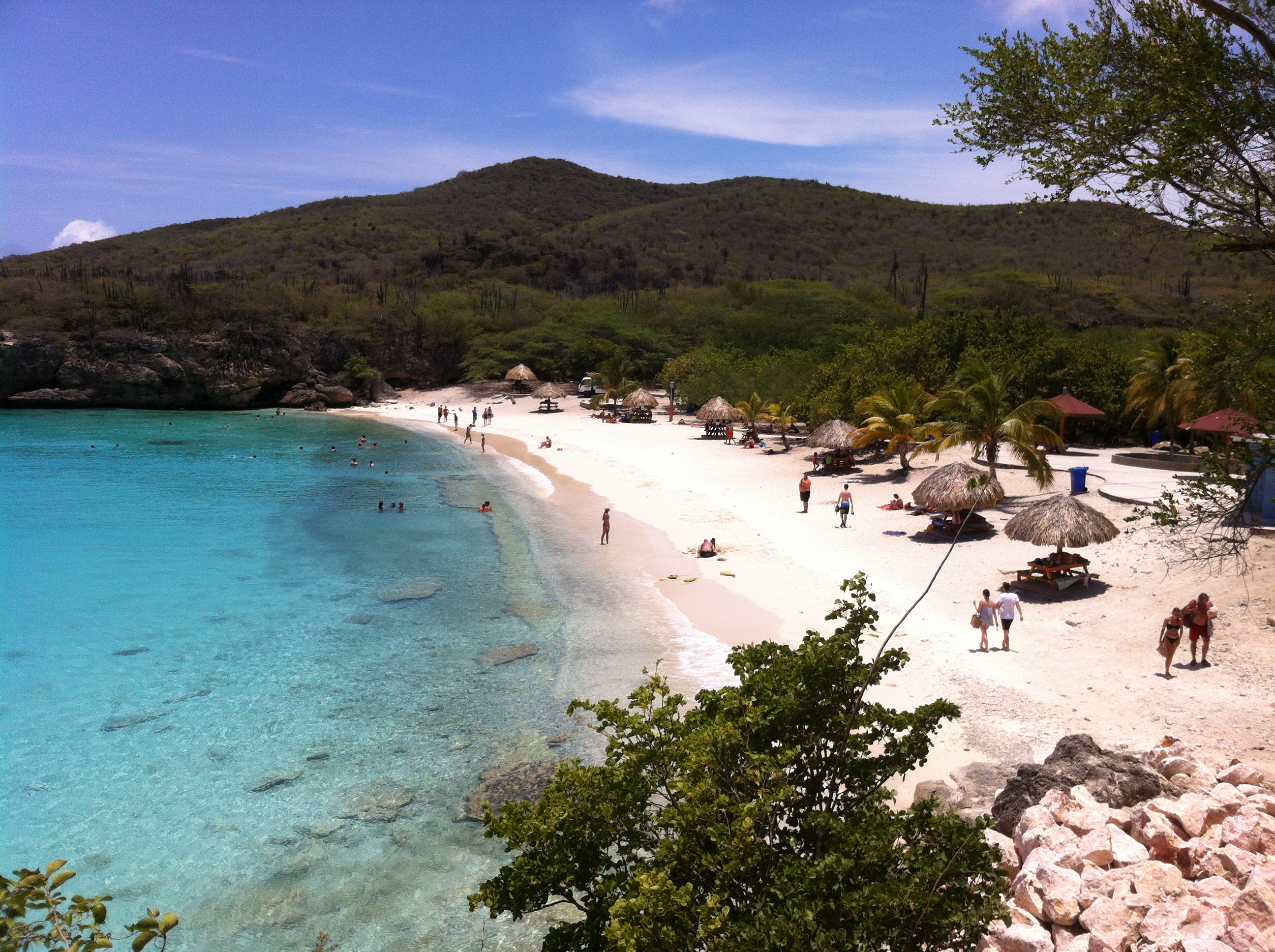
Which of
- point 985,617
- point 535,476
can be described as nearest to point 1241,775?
point 985,617

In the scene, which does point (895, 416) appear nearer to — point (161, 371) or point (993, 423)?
point (993, 423)

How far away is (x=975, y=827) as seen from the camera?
5.10m

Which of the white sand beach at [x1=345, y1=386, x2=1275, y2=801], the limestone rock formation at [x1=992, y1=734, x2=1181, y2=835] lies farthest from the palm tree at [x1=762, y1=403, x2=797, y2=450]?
the limestone rock formation at [x1=992, y1=734, x2=1181, y2=835]

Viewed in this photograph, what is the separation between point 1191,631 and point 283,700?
12.6 m

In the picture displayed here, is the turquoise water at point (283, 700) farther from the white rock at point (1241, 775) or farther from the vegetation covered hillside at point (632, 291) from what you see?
the vegetation covered hillside at point (632, 291)

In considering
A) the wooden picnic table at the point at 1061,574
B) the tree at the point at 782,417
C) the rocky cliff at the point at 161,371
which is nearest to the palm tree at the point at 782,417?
the tree at the point at 782,417

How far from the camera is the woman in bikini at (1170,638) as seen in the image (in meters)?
10.0

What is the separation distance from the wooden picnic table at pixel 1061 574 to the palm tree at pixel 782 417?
17896mm

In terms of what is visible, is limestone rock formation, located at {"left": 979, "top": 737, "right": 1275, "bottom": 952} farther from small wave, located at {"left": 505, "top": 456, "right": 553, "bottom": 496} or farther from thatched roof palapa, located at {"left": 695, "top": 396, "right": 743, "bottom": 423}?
thatched roof palapa, located at {"left": 695, "top": 396, "right": 743, "bottom": 423}

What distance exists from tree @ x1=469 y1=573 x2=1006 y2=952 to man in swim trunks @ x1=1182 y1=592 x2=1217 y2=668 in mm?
6921

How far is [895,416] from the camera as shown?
23.8m

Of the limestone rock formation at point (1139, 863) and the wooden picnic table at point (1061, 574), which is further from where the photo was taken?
the wooden picnic table at point (1061, 574)

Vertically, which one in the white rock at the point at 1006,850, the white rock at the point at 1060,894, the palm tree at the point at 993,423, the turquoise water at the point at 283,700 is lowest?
the turquoise water at the point at 283,700

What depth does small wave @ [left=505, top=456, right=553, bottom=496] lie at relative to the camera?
2901cm
